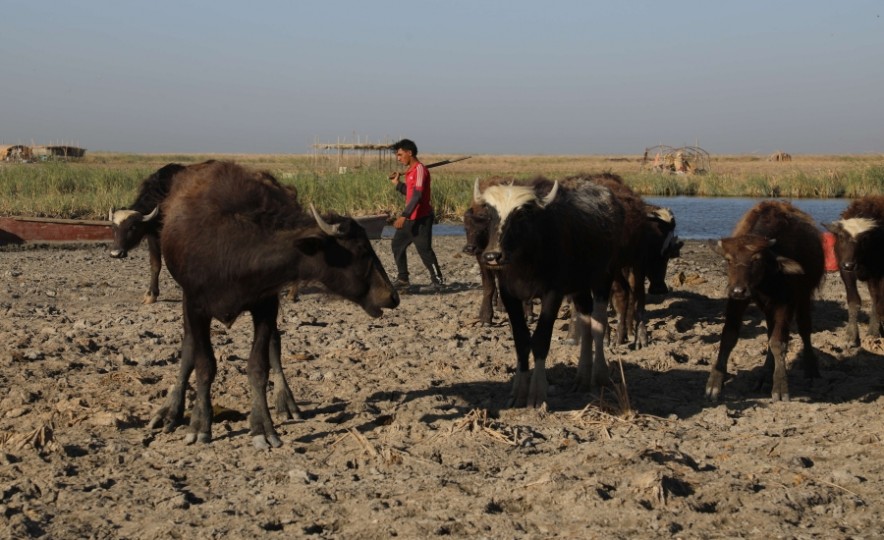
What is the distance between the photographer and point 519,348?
27.2 ft

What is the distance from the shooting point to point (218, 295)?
23.0ft

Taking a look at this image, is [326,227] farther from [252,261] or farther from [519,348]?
[519,348]

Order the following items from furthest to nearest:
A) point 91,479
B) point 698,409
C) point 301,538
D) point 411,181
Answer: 1. point 411,181
2. point 698,409
3. point 91,479
4. point 301,538

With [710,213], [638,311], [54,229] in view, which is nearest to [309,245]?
[638,311]

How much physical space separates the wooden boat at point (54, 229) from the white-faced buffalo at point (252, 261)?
13819 mm

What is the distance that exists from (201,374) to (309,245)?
1209mm

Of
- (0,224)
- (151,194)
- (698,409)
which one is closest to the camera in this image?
(698,409)

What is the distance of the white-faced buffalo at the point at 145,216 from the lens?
10.8m

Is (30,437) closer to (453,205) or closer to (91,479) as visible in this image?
(91,479)

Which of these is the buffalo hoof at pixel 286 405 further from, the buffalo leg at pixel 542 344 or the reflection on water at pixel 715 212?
the reflection on water at pixel 715 212

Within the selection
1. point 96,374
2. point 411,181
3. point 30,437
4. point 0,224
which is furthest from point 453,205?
point 30,437

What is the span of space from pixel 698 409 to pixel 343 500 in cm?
376

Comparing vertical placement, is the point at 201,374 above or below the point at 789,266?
below

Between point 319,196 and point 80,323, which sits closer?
point 80,323
